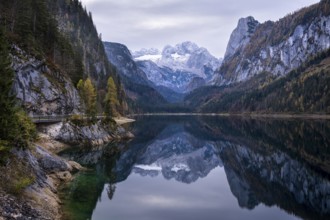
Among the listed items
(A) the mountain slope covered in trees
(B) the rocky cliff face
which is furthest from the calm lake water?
(A) the mountain slope covered in trees

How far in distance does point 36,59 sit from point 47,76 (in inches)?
199

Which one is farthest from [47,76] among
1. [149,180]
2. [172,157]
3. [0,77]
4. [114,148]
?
[0,77]

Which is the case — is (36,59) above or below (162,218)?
above

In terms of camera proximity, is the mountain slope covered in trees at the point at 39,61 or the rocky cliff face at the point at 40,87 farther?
the mountain slope covered in trees at the point at 39,61

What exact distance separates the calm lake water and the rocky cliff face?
16255mm

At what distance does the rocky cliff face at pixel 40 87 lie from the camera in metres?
81.6

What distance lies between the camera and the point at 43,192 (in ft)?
117

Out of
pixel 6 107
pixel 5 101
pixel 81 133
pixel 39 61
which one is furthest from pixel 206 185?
pixel 39 61

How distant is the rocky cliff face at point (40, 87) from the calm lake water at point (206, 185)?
53.3 ft

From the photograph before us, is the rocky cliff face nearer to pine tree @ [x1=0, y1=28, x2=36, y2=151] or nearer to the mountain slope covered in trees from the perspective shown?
the mountain slope covered in trees

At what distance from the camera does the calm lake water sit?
38906 mm

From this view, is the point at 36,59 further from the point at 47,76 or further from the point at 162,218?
the point at 162,218

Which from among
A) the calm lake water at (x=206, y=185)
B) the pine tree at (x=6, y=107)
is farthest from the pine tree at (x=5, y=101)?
the calm lake water at (x=206, y=185)

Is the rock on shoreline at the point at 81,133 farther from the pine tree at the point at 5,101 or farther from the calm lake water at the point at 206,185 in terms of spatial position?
the pine tree at the point at 5,101
